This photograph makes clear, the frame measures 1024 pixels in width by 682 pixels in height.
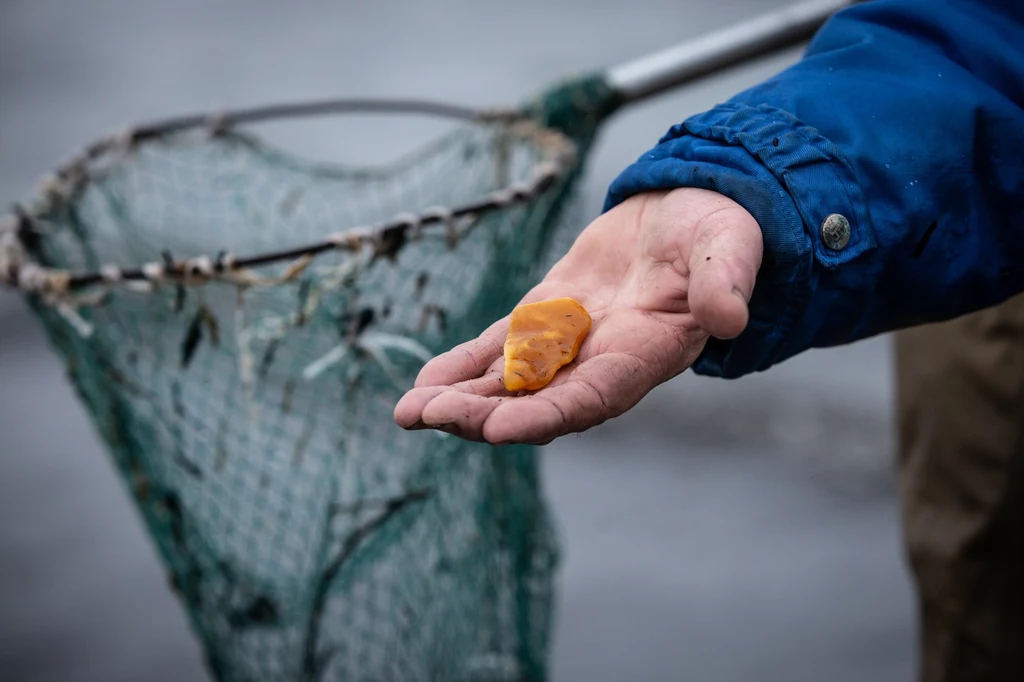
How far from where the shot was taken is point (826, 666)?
239cm

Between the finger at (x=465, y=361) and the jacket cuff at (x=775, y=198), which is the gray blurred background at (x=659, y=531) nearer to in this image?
the jacket cuff at (x=775, y=198)

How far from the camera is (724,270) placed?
88 centimetres

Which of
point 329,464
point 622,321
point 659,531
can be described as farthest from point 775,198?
point 659,531

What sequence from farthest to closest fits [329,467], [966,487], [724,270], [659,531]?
[659,531], [966,487], [329,467], [724,270]

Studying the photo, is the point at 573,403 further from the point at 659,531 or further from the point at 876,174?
the point at 659,531

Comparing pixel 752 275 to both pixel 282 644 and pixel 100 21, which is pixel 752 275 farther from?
pixel 100 21

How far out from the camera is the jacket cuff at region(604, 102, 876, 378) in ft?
3.23

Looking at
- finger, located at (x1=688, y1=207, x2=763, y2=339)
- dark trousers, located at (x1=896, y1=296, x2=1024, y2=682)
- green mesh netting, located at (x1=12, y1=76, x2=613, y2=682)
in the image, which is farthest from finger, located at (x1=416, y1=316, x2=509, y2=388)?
dark trousers, located at (x1=896, y1=296, x2=1024, y2=682)

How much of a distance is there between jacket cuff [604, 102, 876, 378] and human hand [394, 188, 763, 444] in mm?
24

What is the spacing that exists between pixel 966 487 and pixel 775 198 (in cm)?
102

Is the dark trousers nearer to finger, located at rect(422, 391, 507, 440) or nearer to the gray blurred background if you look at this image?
the gray blurred background

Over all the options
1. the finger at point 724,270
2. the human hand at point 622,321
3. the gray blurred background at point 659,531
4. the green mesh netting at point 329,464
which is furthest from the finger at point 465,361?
the gray blurred background at point 659,531

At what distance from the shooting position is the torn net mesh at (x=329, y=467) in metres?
1.46

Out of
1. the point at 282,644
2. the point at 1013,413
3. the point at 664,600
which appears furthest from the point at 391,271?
the point at 664,600
